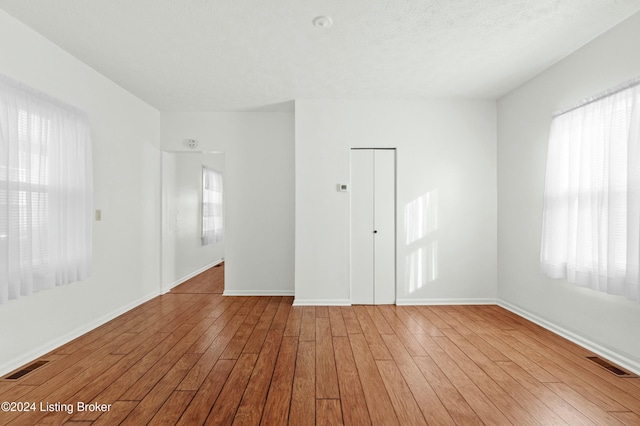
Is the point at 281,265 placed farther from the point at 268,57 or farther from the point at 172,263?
the point at 268,57

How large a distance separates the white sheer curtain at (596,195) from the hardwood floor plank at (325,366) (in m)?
2.34

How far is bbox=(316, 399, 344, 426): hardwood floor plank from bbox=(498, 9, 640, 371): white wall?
240 centimetres

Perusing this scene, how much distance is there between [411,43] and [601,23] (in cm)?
150

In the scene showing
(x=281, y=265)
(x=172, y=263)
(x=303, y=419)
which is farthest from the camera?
(x=172, y=263)

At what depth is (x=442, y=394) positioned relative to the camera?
2.09 metres

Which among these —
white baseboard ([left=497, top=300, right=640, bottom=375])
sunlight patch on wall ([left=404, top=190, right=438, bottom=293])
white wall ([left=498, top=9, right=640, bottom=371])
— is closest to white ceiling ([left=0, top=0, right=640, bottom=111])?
white wall ([left=498, top=9, right=640, bottom=371])

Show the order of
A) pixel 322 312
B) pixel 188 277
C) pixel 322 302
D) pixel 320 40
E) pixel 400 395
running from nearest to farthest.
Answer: pixel 400 395, pixel 320 40, pixel 322 312, pixel 322 302, pixel 188 277

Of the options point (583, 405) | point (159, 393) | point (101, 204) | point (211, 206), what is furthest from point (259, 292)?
point (583, 405)

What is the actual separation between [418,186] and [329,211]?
4.18 feet

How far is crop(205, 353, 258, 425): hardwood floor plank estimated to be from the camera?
71.7 inches

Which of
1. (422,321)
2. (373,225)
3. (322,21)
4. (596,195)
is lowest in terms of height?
(422,321)

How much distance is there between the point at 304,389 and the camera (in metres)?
2.13

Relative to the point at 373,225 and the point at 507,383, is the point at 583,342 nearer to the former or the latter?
the point at 507,383

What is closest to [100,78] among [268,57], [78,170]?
[78,170]
